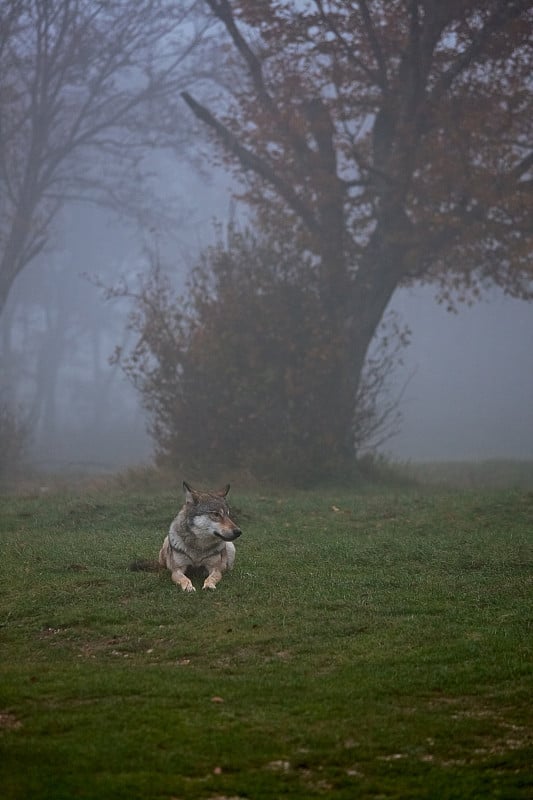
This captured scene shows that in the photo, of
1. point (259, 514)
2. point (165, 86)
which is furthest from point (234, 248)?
point (165, 86)

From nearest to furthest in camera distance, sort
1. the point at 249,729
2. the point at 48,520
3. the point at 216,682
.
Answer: the point at 249,729 < the point at 216,682 < the point at 48,520

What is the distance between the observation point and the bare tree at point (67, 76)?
3075 centimetres

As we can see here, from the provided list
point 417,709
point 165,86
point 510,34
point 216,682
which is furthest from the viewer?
point 165,86

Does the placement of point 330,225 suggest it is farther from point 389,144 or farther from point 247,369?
point 247,369

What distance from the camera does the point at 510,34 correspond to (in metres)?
22.2

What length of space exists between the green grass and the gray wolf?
24cm

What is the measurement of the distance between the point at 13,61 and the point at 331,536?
22.4 metres

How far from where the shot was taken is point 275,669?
7688 mm

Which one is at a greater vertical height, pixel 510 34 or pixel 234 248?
pixel 510 34

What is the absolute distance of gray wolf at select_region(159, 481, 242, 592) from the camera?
10.6m

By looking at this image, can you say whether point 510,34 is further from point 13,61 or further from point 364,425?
point 13,61

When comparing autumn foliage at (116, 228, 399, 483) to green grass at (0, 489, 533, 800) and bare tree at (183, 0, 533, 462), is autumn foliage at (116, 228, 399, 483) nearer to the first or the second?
bare tree at (183, 0, 533, 462)

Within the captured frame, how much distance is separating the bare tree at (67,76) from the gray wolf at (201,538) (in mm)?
19310

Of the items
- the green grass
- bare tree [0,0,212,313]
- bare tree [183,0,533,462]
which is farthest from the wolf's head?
bare tree [0,0,212,313]
